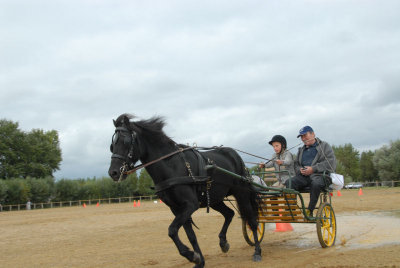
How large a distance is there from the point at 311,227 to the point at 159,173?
23.3ft

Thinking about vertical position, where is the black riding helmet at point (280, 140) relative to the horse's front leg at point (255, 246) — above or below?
above

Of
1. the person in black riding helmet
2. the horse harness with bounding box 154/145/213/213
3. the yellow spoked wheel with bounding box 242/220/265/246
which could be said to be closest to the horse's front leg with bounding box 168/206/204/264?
the horse harness with bounding box 154/145/213/213

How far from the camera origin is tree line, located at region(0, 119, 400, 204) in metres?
53.7

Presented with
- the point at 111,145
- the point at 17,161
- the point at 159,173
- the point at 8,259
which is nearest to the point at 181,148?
the point at 159,173

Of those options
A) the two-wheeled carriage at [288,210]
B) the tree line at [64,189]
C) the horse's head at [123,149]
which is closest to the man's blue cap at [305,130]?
the two-wheeled carriage at [288,210]

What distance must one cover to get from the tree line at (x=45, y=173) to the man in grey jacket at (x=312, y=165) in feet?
146

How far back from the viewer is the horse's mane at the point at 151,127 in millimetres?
6516

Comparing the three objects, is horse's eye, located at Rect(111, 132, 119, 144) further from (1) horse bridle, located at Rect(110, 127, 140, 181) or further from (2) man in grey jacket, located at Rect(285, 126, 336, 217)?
(2) man in grey jacket, located at Rect(285, 126, 336, 217)

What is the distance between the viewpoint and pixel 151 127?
6625 millimetres

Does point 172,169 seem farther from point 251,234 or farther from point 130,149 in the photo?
point 251,234

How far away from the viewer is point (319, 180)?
8328mm

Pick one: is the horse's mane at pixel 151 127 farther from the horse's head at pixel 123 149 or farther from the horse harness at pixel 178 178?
the horse harness at pixel 178 178

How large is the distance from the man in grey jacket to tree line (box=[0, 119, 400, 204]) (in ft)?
146

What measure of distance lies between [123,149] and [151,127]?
683 millimetres
